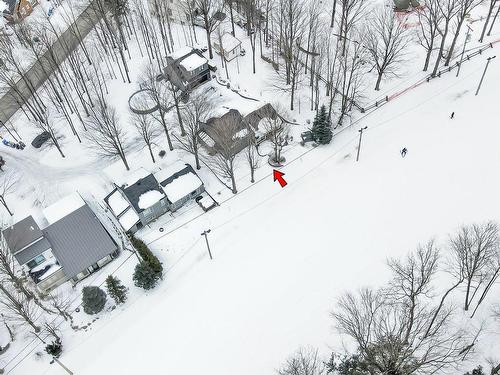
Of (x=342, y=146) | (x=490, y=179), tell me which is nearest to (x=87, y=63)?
(x=342, y=146)

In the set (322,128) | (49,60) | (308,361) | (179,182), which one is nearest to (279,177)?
(322,128)

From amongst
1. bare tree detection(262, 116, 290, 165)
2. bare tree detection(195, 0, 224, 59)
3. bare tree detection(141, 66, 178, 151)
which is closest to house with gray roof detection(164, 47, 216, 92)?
bare tree detection(141, 66, 178, 151)

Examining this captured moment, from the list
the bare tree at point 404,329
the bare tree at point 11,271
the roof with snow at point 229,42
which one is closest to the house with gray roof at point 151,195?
the bare tree at point 11,271

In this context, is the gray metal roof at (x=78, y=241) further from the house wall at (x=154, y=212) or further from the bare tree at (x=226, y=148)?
the bare tree at (x=226, y=148)

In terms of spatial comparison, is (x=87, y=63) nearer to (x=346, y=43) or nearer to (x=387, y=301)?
(x=346, y=43)

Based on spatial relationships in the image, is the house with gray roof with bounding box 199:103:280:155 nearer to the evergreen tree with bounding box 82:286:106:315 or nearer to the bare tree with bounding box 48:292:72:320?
the evergreen tree with bounding box 82:286:106:315
